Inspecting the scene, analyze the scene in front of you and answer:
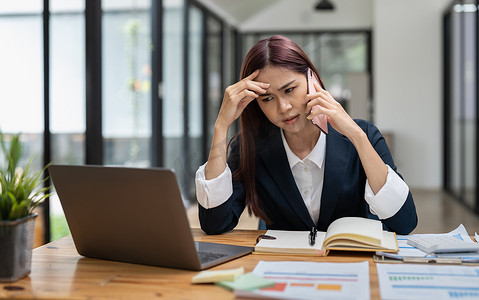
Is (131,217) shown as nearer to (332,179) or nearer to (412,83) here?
(332,179)

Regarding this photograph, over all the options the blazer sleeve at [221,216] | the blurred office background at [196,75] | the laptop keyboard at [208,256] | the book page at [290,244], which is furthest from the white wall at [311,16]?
the laptop keyboard at [208,256]

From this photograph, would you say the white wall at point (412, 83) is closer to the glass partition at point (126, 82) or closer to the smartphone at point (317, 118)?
the glass partition at point (126, 82)

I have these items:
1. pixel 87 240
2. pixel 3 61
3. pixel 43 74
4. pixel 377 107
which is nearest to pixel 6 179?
pixel 87 240

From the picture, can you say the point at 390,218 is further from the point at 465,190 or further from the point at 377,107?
the point at 377,107

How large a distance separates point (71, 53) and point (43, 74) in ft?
1.23

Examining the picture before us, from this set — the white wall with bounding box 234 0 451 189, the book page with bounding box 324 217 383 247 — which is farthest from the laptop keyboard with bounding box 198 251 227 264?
the white wall with bounding box 234 0 451 189

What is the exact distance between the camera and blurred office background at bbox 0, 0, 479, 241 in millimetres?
3455

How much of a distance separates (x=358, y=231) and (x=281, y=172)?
1.57ft

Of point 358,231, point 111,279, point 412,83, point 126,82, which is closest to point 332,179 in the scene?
point 358,231

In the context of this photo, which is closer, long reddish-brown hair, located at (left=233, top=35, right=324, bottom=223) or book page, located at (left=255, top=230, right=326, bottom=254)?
book page, located at (left=255, top=230, right=326, bottom=254)

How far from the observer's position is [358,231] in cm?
132

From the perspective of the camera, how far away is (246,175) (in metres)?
1.80

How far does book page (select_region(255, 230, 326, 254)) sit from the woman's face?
37cm

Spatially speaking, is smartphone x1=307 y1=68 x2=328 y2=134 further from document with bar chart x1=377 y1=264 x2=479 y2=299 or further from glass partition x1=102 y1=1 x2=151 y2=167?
glass partition x1=102 y1=1 x2=151 y2=167
